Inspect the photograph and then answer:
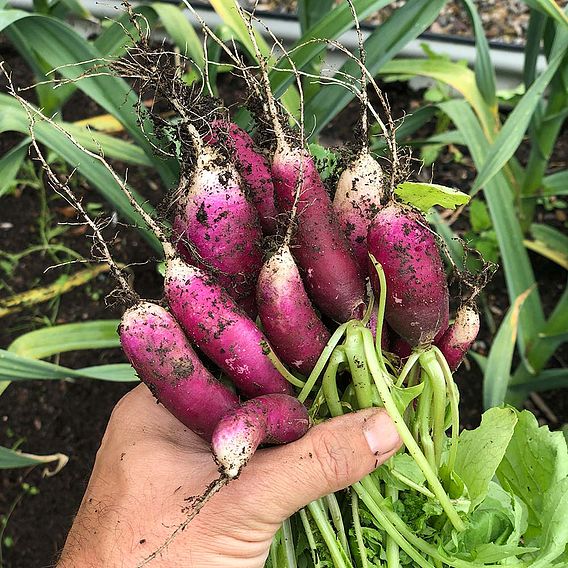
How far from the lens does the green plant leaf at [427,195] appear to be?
Answer: 2.24ft

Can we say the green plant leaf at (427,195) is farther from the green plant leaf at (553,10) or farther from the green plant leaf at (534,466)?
the green plant leaf at (553,10)

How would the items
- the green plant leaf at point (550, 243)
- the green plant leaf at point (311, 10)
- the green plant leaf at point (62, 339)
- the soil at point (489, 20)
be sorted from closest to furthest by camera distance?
1. the green plant leaf at point (62, 339)
2. the green plant leaf at point (311, 10)
3. the green plant leaf at point (550, 243)
4. the soil at point (489, 20)

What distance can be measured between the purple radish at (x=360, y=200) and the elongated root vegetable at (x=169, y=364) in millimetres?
228

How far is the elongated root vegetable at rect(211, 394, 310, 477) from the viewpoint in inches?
25.0

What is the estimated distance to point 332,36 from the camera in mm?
1067

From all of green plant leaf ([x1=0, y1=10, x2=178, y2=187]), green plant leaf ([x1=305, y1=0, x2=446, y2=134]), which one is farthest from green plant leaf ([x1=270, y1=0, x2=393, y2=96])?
green plant leaf ([x1=0, y1=10, x2=178, y2=187])

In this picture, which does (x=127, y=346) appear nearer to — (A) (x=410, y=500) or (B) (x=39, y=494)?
(A) (x=410, y=500)

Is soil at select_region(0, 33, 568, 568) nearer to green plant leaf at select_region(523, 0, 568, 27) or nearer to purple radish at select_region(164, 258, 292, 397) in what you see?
purple radish at select_region(164, 258, 292, 397)

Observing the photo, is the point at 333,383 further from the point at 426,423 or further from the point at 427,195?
the point at 427,195

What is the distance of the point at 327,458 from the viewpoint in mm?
701

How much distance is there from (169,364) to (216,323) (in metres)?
0.06

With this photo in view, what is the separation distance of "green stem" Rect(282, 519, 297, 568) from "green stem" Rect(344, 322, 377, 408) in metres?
0.18

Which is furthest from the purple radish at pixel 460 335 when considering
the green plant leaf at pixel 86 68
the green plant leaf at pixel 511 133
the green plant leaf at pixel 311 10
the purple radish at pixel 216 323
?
the green plant leaf at pixel 311 10

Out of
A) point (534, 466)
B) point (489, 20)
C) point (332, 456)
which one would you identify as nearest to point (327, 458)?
point (332, 456)
